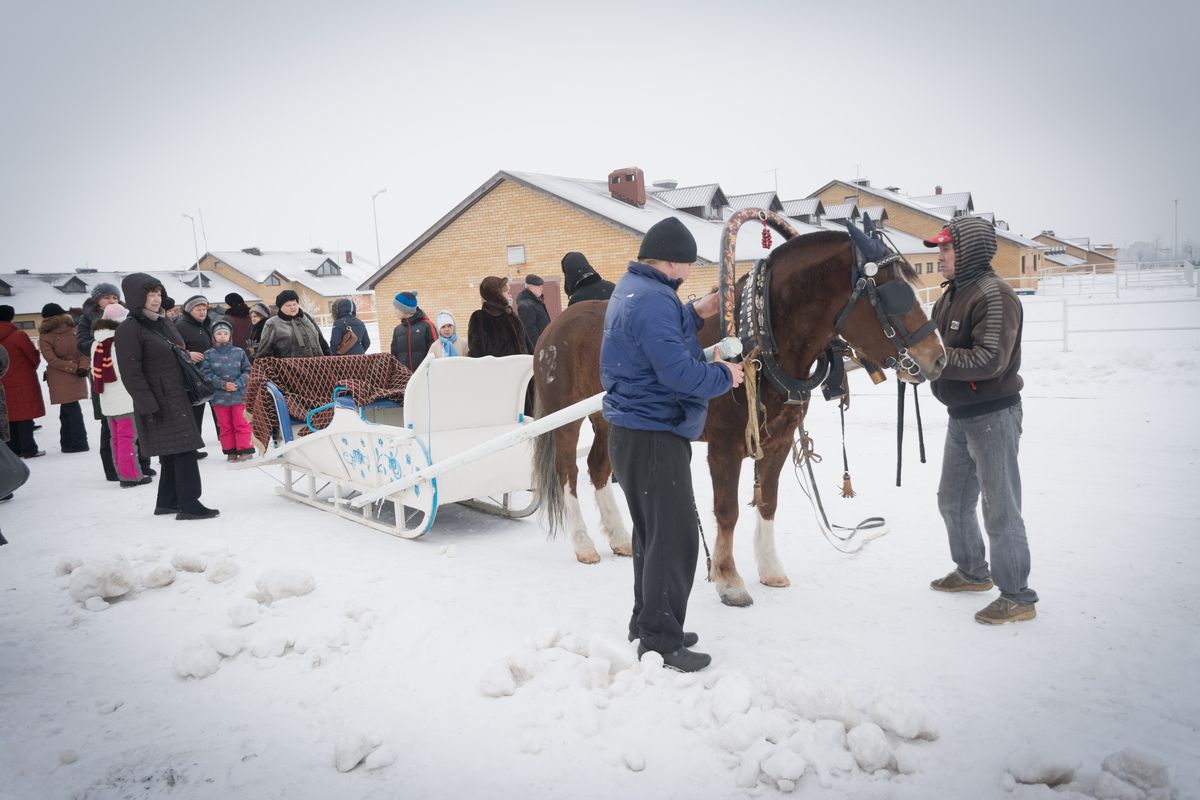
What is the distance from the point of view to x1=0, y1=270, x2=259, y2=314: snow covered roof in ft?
156

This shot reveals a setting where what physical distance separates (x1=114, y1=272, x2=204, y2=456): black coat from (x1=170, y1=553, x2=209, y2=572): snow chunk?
59.8 inches

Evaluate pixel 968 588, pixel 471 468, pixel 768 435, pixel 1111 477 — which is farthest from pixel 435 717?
pixel 1111 477

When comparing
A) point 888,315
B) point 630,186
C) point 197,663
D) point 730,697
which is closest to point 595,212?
point 630,186

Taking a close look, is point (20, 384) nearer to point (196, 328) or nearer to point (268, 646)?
point (196, 328)

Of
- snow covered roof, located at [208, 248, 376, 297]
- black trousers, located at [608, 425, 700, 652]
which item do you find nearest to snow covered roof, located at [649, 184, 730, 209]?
black trousers, located at [608, 425, 700, 652]

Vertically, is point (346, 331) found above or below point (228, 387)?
above

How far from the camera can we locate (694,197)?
30.0m

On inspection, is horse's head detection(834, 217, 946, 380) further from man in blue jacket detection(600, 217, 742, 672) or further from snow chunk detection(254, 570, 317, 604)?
snow chunk detection(254, 570, 317, 604)

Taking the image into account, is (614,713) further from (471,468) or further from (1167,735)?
(471,468)

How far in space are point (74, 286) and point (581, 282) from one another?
190 feet

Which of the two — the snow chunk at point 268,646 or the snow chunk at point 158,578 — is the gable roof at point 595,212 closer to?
the snow chunk at point 158,578

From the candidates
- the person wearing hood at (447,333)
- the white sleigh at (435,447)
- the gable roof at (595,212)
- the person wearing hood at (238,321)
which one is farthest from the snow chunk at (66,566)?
the gable roof at (595,212)

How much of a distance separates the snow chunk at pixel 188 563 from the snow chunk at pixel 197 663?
4.33ft

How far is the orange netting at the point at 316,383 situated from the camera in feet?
21.5
